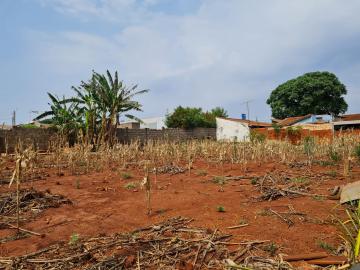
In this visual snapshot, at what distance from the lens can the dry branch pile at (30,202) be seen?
543 cm

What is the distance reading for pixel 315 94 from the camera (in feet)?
116

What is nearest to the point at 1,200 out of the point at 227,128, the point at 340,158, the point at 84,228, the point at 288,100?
the point at 84,228

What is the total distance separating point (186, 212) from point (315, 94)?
34.1 metres

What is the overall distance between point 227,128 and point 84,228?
25405 mm

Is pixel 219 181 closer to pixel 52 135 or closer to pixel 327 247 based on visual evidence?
pixel 327 247

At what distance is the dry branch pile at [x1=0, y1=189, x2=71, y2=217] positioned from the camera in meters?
5.43

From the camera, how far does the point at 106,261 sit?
3322 mm

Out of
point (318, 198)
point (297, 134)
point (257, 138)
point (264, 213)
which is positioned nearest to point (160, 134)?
point (257, 138)

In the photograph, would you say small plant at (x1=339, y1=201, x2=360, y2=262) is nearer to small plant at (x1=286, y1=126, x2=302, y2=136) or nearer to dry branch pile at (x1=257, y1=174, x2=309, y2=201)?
dry branch pile at (x1=257, y1=174, x2=309, y2=201)

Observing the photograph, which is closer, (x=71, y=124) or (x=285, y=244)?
(x=285, y=244)

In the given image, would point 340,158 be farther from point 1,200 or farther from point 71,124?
point 71,124

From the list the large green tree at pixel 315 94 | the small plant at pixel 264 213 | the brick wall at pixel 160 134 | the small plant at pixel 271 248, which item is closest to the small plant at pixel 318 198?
the small plant at pixel 264 213

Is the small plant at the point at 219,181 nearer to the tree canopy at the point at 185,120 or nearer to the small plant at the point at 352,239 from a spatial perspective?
the small plant at the point at 352,239

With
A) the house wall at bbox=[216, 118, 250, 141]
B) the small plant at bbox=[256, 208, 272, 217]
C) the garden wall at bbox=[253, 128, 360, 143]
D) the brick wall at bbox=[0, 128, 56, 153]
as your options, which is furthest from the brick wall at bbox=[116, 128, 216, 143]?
the small plant at bbox=[256, 208, 272, 217]
